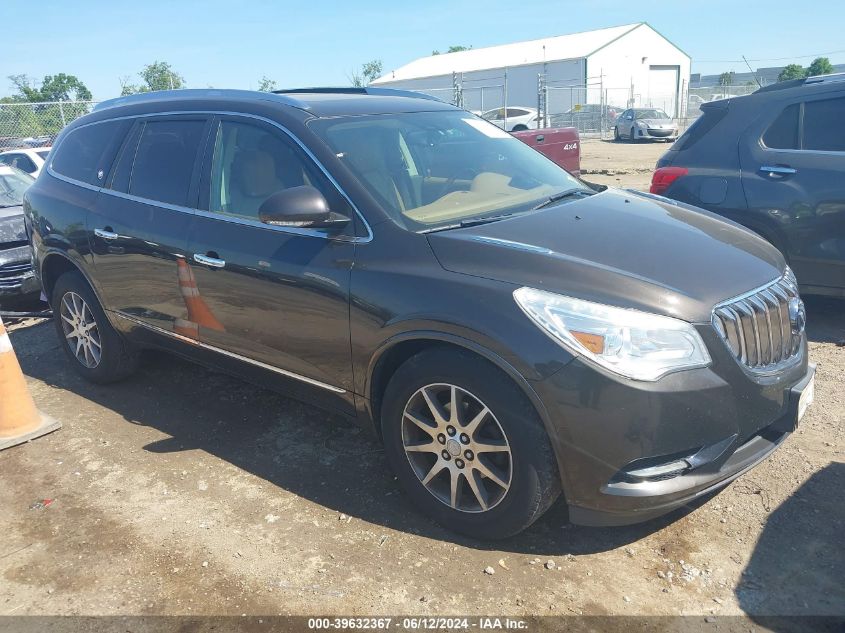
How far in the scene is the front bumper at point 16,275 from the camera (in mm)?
6789

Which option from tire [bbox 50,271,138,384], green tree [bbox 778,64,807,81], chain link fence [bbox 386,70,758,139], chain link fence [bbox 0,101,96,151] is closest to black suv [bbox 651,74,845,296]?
tire [bbox 50,271,138,384]

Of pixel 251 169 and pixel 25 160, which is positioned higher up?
pixel 251 169

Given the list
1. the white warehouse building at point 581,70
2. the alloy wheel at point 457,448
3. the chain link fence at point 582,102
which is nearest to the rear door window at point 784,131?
the alloy wheel at point 457,448

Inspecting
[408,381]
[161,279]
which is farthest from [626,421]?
[161,279]

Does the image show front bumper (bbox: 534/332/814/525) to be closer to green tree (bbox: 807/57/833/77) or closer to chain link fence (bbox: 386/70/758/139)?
chain link fence (bbox: 386/70/758/139)

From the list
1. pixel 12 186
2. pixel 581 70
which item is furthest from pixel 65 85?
pixel 12 186

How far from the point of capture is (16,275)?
22.6 ft

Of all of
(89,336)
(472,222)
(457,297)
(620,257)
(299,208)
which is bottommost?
(89,336)

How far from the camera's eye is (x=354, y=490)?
357cm

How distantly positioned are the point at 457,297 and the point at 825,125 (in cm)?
387

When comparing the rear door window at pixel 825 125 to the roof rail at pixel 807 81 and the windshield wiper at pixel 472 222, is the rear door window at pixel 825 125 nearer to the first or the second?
the roof rail at pixel 807 81

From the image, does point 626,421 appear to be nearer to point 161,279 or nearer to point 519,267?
point 519,267

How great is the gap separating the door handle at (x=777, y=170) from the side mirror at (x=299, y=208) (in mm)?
3611

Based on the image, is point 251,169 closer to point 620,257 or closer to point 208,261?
point 208,261
